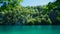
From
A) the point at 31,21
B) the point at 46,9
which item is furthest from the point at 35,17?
the point at 46,9

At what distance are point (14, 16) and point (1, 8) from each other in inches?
2866

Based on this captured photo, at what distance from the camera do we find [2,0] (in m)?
6.16

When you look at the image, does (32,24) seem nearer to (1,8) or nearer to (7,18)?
(7,18)

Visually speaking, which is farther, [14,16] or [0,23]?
[0,23]

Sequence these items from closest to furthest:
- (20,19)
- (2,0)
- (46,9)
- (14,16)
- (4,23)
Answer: (2,0) → (46,9) → (14,16) → (20,19) → (4,23)

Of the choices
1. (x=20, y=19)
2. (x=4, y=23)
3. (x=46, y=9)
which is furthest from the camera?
(x=4, y=23)

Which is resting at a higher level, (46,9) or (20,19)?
(46,9)

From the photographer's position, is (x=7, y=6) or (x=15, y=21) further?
(x=15, y=21)

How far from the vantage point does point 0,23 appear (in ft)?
296

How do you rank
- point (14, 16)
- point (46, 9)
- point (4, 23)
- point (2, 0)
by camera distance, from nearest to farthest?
1. point (2, 0)
2. point (46, 9)
3. point (14, 16)
4. point (4, 23)

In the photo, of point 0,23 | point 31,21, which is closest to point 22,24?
point 31,21

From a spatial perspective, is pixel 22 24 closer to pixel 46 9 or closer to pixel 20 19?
pixel 20 19

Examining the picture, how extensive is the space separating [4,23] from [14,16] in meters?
12.6

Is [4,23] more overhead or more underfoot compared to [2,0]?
more underfoot
